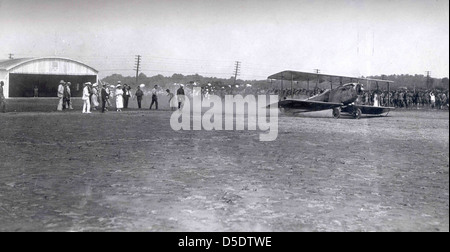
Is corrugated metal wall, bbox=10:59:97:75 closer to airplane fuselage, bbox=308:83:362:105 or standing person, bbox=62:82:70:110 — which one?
standing person, bbox=62:82:70:110

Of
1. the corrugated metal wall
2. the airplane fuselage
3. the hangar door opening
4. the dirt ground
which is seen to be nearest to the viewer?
the dirt ground

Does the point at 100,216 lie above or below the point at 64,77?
below

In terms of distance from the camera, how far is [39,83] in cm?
3631

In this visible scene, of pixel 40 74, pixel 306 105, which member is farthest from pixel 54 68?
pixel 306 105

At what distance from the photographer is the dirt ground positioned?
4.45 meters

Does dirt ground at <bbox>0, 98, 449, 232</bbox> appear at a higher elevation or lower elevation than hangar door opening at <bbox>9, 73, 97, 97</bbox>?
lower

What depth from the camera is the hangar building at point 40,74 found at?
1270 inches

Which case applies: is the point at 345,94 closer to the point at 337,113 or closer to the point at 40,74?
the point at 337,113

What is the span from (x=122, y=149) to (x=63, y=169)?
2431 millimetres

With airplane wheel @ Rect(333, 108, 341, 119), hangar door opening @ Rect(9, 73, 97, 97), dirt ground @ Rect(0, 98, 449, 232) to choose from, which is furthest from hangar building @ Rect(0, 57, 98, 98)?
dirt ground @ Rect(0, 98, 449, 232)

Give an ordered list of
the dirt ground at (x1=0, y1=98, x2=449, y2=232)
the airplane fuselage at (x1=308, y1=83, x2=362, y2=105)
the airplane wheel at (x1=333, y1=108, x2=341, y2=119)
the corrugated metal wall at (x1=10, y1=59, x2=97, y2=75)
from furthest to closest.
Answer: the corrugated metal wall at (x1=10, y1=59, x2=97, y2=75)
the airplane wheel at (x1=333, y1=108, x2=341, y2=119)
the airplane fuselage at (x1=308, y1=83, x2=362, y2=105)
the dirt ground at (x1=0, y1=98, x2=449, y2=232)
